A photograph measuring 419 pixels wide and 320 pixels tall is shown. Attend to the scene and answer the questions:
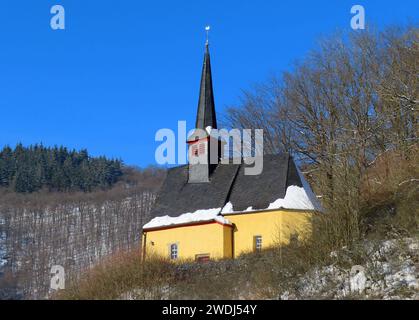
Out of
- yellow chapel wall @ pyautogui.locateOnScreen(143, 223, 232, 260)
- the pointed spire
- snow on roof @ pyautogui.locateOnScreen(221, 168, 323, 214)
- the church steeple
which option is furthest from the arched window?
the pointed spire

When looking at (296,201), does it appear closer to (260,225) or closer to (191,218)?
(260,225)

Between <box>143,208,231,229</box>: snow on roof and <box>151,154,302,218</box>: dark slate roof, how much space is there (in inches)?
13.4

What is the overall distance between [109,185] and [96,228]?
9410 millimetres

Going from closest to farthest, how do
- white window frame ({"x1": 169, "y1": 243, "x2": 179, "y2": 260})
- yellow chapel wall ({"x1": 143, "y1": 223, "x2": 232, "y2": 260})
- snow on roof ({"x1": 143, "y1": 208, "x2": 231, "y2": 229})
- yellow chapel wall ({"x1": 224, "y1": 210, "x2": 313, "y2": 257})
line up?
yellow chapel wall ({"x1": 224, "y1": 210, "x2": 313, "y2": 257}) < yellow chapel wall ({"x1": 143, "y1": 223, "x2": 232, "y2": 260}) < snow on roof ({"x1": 143, "y1": 208, "x2": 231, "y2": 229}) < white window frame ({"x1": 169, "y1": 243, "x2": 179, "y2": 260})

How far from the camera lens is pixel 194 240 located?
3347 centimetres

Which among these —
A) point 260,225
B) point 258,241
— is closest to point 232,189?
point 260,225

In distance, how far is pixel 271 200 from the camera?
3262 cm

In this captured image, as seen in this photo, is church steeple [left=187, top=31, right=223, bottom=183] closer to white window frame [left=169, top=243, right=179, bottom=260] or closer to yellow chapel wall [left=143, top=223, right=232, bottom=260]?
yellow chapel wall [left=143, top=223, right=232, bottom=260]

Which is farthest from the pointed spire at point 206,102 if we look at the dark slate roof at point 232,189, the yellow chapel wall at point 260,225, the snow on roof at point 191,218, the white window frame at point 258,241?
the white window frame at point 258,241

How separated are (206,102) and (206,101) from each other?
67mm

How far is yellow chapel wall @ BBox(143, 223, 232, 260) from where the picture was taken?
3253cm
